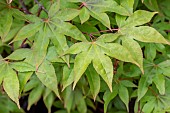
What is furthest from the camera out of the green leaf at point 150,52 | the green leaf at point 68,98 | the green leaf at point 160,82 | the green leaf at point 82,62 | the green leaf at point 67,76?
the green leaf at point 68,98

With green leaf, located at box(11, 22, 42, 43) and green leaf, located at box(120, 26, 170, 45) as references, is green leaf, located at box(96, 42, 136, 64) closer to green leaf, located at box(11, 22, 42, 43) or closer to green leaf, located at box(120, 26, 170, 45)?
green leaf, located at box(120, 26, 170, 45)

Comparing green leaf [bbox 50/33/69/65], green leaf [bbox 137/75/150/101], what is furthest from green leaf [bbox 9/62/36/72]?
green leaf [bbox 137/75/150/101]

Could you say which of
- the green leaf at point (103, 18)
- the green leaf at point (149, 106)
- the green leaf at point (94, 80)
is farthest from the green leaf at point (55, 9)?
the green leaf at point (149, 106)

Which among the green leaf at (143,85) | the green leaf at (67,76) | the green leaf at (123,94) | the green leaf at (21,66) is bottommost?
the green leaf at (123,94)

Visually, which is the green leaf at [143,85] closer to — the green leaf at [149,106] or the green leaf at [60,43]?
the green leaf at [149,106]

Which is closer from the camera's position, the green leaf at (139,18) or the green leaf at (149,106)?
the green leaf at (139,18)

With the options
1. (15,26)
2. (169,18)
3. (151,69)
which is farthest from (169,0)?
(15,26)
